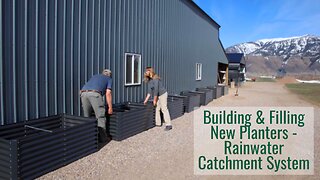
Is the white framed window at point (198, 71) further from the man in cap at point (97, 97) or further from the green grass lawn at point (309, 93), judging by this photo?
the man in cap at point (97, 97)

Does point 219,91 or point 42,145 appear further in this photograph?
point 219,91

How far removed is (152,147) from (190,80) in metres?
10.2

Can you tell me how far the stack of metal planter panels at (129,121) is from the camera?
7324mm

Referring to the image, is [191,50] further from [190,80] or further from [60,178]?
[60,178]

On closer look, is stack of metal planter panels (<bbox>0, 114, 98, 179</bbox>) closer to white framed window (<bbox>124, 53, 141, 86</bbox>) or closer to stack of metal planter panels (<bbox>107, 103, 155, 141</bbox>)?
stack of metal planter panels (<bbox>107, 103, 155, 141</bbox>)

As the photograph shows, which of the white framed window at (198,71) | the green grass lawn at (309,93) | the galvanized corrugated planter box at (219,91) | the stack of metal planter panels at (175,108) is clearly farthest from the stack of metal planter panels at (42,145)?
the green grass lawn at (309,93)

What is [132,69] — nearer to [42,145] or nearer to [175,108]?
[175,108]

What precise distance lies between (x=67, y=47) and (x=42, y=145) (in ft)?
9.34

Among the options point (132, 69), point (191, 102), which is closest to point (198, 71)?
point (191, 102)

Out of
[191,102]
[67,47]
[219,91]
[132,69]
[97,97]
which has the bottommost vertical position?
[191,102]

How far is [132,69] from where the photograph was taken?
10000 millimetres

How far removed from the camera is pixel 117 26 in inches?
355

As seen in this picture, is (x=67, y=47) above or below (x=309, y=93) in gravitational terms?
above

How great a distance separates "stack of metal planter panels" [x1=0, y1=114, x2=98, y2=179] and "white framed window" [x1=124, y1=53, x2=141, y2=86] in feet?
→ 11.1
